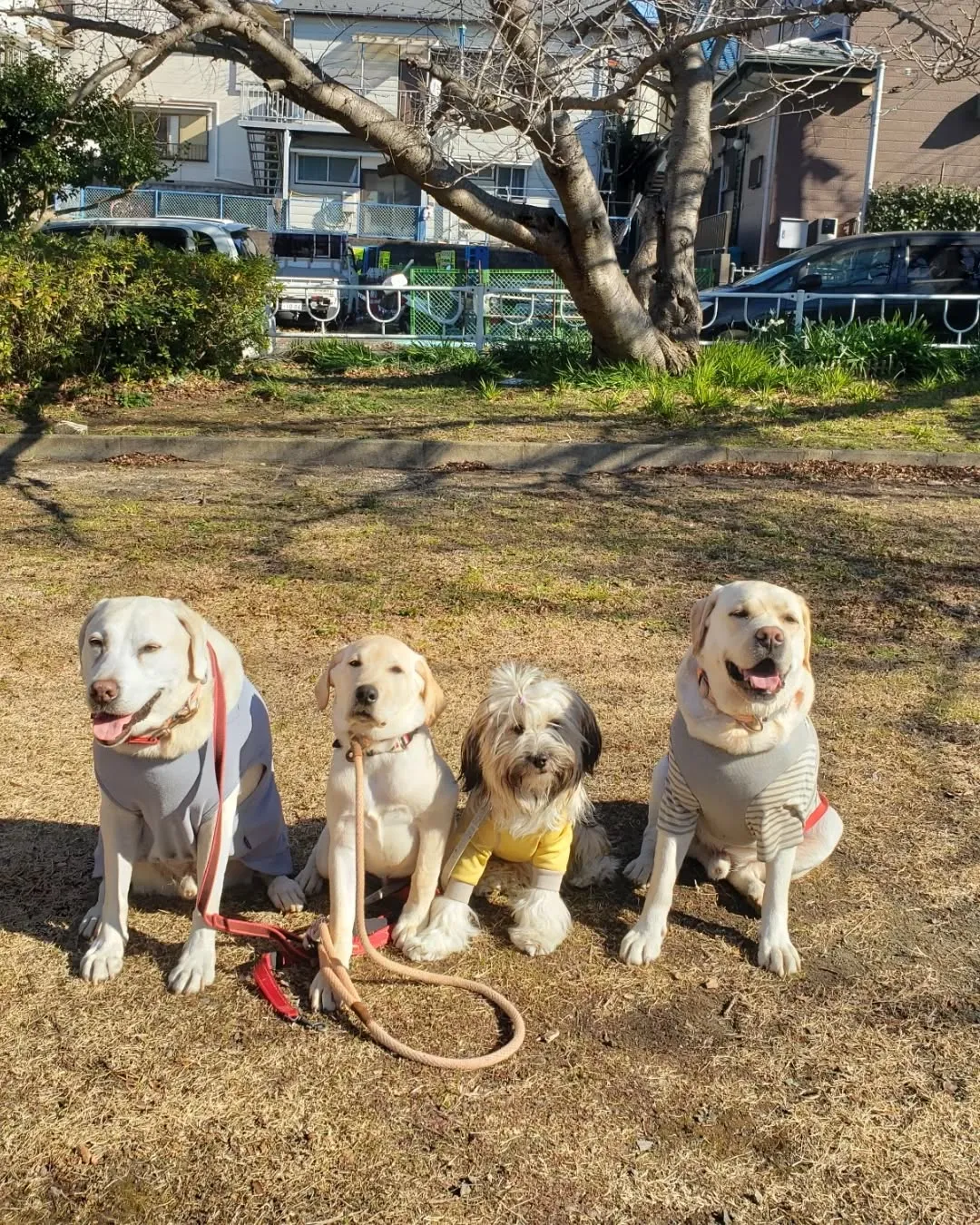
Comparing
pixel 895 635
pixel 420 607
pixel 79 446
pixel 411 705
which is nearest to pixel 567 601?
pixel 420 607

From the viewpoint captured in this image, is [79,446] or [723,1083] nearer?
[723,1083]

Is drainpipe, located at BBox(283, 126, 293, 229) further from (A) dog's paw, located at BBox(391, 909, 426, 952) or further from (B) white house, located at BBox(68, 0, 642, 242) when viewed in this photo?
(A) dog's paw, located at BBox(391, 909, 426, 952)

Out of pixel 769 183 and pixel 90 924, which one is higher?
pixel 769 183

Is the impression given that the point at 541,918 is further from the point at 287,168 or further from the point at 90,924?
the point at 287,168

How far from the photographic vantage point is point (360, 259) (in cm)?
2186

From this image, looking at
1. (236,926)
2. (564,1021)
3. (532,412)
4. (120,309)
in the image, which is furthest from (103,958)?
(120,309)

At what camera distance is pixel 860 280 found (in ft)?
44.8

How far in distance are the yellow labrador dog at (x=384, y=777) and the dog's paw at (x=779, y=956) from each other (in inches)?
33.9

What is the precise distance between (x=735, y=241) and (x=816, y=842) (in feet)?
83.6

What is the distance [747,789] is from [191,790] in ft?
4.45

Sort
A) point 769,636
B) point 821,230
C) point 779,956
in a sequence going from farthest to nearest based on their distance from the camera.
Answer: point 821,230 < point 779,956 < point 769,636

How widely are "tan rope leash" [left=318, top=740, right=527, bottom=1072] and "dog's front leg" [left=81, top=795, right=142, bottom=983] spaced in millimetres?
501

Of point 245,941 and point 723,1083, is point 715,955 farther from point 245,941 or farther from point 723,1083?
point 245,941

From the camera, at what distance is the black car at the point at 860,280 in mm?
13031
